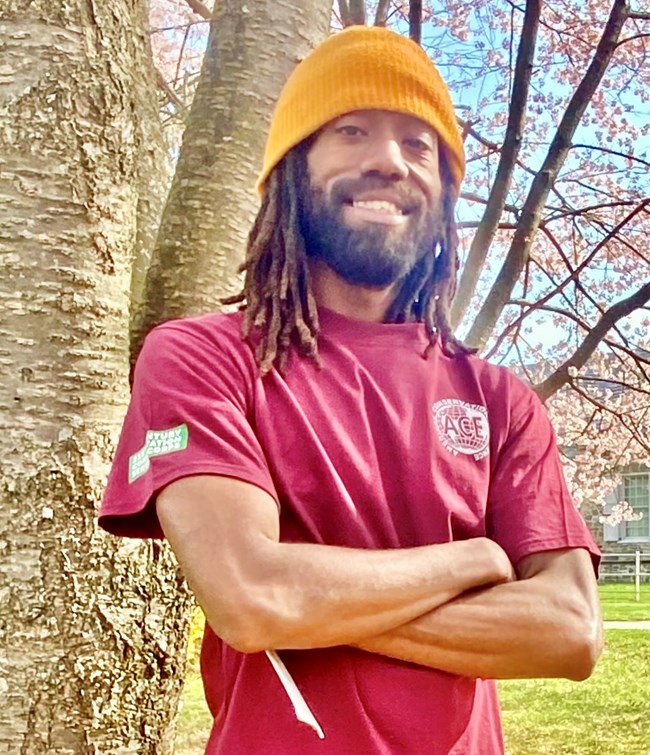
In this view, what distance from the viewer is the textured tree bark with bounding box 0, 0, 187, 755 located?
6.15 feet

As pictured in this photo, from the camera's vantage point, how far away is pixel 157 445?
1280 millimetres

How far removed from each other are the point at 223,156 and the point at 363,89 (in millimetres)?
809

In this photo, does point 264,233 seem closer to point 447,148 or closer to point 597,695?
point 447,148

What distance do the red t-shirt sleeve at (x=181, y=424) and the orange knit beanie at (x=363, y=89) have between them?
377 millimetres

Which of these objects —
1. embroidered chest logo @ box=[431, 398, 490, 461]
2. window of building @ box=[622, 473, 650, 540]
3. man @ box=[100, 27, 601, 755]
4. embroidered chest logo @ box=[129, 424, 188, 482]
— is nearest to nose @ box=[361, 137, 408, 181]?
man @ box=[100, 27, 601, 755]

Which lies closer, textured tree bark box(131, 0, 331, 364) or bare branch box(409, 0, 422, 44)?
textured tree bark box(131, 0, 331, 364)

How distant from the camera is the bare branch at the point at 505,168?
2977 millimetres

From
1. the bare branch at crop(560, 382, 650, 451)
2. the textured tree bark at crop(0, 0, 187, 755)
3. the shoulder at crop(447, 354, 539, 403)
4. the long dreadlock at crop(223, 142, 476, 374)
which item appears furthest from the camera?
the bare branch at crop(560, 382, 650, 451)

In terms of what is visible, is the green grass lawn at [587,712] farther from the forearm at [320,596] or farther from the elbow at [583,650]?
the forearm at [320,596]

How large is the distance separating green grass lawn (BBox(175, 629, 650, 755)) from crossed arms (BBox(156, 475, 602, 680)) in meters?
4.34

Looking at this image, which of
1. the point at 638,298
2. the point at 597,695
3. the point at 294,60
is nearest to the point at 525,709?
the point at 597,695

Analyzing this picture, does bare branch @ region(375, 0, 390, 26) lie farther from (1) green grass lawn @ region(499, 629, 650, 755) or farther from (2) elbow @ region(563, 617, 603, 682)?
(1) green grass lawn @ region(499, 629, 650, 755)

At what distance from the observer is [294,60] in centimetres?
228

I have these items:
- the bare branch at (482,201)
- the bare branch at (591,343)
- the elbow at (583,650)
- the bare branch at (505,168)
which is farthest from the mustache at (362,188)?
the bare branch at (482,201)
